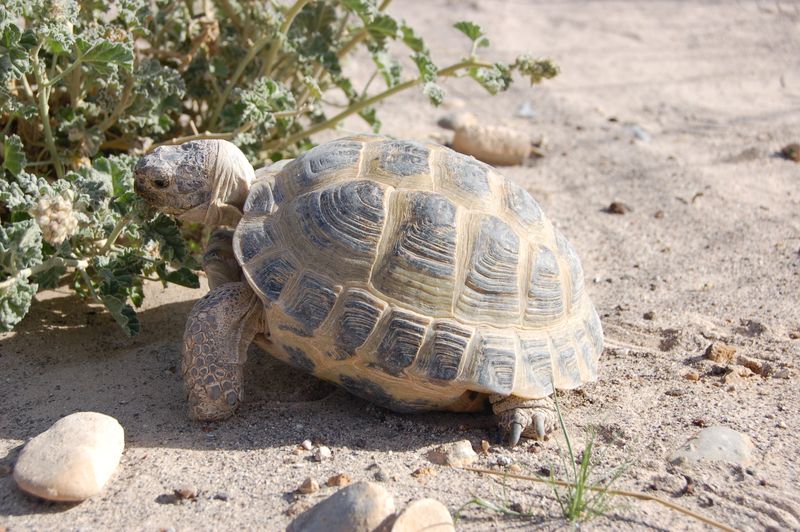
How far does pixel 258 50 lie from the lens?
4.89m

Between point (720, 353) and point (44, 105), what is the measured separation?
11.9 ft

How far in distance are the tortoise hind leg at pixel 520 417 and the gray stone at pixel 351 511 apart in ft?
2.78

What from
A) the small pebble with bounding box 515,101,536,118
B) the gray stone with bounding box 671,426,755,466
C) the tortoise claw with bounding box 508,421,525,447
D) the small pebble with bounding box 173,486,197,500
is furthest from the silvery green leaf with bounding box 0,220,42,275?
the small pebble with bounding box 515,101,536,118

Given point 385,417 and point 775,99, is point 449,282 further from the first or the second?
point 775,99

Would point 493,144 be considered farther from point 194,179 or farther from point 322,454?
point 322,454

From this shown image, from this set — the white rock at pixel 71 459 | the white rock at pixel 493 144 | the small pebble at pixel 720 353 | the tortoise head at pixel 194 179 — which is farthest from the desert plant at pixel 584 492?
the white rock at pixel 493 144

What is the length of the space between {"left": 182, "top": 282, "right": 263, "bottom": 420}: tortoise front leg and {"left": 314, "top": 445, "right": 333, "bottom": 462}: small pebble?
1.56 ft

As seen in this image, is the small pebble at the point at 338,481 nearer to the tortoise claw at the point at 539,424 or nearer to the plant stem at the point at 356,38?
the tortoise claw at the point at 539,424

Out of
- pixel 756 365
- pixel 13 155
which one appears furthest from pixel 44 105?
pixel 756 365

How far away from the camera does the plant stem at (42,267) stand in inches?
137

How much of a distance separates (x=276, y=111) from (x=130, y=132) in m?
0.85

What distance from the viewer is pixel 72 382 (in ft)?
12.7

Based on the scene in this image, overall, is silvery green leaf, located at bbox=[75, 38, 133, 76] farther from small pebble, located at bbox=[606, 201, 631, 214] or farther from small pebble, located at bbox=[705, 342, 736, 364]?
small pebble, located at bbox=[606, 201, 631, 214]

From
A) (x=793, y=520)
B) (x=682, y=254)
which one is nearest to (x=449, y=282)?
(x=793, y=520)
